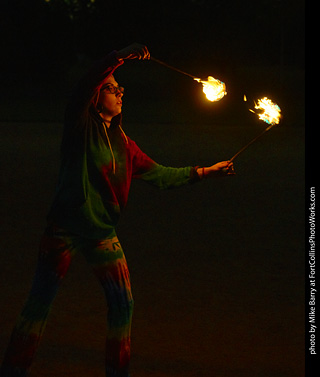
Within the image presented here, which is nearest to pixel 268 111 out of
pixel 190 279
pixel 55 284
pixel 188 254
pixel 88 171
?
pixel 88 171

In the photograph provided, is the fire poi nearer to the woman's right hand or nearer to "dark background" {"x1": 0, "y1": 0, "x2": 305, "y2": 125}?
the woman's right hand

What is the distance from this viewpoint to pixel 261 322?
21.6ft

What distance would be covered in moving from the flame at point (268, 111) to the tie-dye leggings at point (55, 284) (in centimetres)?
100

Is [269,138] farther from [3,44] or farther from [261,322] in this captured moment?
[3,44]

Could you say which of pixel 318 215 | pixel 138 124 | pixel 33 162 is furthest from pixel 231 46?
pixel 318 215

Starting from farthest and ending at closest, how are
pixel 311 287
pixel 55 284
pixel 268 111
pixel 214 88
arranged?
pixel 311 287 → pixel 268 111 → pixel 214 88 → pixel 55 284

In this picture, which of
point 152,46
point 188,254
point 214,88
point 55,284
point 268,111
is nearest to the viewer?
point 55,284

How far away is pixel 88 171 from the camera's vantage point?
4.49m

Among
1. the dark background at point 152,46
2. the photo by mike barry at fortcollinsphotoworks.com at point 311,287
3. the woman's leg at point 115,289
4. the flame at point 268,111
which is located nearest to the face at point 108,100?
the woman's leg at point 115,289

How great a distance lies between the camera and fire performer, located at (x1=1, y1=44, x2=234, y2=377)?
4.47m

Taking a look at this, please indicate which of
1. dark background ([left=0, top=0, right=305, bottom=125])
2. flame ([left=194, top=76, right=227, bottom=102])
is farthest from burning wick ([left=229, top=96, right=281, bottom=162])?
dark background ([left=0, top=0, right=305, bottom=125])

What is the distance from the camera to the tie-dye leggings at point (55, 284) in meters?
4.52

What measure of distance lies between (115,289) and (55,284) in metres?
0.29

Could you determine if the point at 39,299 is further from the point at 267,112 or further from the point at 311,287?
the point at 311,287
